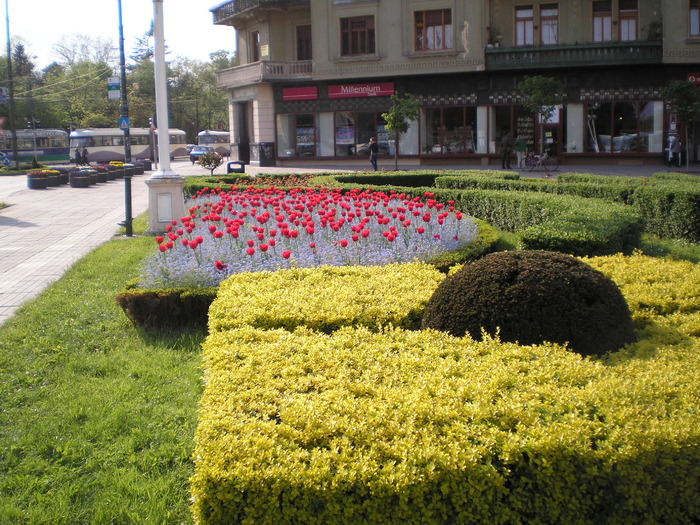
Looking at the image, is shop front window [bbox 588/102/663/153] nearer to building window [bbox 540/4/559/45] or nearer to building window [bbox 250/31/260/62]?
building window [bbox 540/4/559/45]

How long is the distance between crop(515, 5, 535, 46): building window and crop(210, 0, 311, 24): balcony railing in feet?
34.2

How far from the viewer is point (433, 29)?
33.0 metres

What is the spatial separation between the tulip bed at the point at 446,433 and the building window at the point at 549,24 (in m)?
30.4

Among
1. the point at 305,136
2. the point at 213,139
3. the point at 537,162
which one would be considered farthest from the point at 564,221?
the point at 213,139

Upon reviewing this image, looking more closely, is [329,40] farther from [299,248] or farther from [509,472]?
[509,472]

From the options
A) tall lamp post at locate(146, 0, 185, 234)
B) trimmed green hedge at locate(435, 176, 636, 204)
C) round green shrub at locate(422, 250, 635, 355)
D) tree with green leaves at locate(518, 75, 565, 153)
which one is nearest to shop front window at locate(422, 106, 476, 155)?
tree with green leaves at locate(518, 75, 565, 153)

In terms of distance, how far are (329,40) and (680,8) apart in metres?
15.9

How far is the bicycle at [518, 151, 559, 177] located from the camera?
28.8 meters

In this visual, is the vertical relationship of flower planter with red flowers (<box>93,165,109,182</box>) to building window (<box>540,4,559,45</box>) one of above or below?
below

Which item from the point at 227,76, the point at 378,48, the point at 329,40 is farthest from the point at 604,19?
the point at 227,76

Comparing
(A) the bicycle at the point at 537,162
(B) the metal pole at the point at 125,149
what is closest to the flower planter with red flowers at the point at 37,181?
(B) the metal pole at the point at 125,149

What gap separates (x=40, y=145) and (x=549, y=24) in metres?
44.7

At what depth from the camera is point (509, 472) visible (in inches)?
119

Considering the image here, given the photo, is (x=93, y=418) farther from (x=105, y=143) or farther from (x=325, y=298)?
(x=105, y=143)
